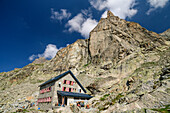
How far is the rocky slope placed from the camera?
31364 millimetres

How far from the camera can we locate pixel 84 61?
3022 inches

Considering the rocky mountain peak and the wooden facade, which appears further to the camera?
the rocky mountain peak

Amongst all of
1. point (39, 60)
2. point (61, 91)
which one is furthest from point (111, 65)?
point (39, 60)

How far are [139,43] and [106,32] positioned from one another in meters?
20.5

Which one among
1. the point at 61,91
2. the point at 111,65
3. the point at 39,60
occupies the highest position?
the point at 39,60

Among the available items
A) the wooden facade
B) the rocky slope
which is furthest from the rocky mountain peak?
the wooden facade

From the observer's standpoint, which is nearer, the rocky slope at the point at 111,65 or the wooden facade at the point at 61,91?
the wooden facade at the point at 61,91

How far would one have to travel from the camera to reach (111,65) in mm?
53844

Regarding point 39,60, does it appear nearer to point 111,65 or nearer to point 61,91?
point 111,65

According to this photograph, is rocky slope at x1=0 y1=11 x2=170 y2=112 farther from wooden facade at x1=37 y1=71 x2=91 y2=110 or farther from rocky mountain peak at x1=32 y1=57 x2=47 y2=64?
rocky mountain peak at x1=32 y1=57 x2=47 y2=64

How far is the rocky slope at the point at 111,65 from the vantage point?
31364 millimetres

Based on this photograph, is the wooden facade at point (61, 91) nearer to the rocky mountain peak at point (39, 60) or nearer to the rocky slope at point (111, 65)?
the rocky slope at point (111, 65)

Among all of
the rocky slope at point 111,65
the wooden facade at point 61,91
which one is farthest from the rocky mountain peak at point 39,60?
the wooden facade at point 61,91

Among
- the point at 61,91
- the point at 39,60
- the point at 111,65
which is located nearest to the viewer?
the point at 61,91
